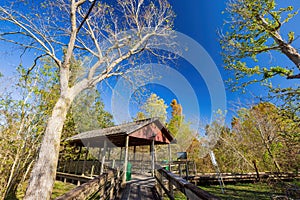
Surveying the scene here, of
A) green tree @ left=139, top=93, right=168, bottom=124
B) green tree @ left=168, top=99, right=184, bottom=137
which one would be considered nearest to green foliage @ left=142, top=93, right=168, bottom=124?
green tree @ left=139, top=93, right=168, bottom=124

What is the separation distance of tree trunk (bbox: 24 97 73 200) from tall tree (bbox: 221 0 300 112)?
23.4 ft

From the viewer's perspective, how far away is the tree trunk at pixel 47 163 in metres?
3.12

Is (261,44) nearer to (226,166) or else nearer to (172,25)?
(172,25)

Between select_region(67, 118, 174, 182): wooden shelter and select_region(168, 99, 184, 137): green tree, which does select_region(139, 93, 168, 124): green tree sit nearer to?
select_region(168, 99, 184, 137): green tree

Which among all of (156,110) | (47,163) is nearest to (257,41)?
(47,163)

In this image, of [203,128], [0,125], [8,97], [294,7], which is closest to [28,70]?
[8,97]

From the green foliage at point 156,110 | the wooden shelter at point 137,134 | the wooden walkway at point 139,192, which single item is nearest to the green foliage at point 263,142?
the wooden walkway at point 139,192

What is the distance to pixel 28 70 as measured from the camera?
643 cm

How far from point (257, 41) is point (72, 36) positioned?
7974mm

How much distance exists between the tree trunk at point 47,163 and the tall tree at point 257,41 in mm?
7118

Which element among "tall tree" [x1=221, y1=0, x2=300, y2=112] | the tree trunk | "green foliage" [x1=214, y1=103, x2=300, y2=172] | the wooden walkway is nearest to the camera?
the tree trunk

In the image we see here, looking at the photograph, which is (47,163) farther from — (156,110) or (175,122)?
(175,122)

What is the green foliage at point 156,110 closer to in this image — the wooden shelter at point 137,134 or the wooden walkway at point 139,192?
the wooden shelter at point 137,134

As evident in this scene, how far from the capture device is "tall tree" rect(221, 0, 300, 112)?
542 centimetres
